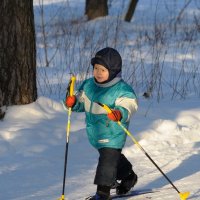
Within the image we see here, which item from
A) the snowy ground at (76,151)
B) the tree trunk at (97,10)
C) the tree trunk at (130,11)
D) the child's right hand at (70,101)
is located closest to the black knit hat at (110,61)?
the child's right hand at (70,101)

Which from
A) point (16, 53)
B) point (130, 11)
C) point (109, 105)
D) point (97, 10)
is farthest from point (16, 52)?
point (97, 10)

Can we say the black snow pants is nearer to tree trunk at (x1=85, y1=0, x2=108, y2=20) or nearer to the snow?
the snow

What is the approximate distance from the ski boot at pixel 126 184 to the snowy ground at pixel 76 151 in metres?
0.19

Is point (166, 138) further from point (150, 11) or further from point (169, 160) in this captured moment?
point (150, 11)

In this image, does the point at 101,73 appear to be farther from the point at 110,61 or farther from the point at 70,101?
the point at 70,101

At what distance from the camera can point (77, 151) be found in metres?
5.98

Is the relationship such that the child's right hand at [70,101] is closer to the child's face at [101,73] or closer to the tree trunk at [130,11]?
the child's face at [101,73]

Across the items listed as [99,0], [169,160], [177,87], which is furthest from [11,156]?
[99,0]

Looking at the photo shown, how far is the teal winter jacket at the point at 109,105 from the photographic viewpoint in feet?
14.1

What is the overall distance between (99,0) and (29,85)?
9702 millimetres

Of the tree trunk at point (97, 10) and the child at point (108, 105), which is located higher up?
the child at point (108, 105)

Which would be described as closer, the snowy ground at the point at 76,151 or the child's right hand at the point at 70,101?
the child's right hand at the point at 70,101

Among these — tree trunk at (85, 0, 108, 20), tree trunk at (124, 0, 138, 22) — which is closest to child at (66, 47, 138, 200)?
tree trunk at (124, 0, 138, 22)

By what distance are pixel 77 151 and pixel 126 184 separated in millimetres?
1370
